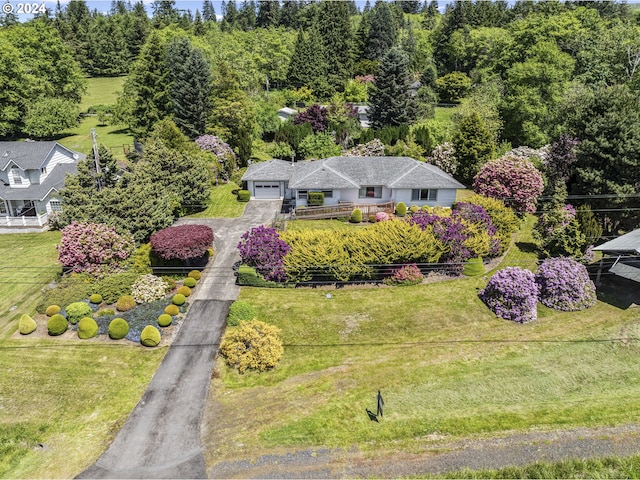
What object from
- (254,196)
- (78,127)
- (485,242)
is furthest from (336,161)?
(78,127)

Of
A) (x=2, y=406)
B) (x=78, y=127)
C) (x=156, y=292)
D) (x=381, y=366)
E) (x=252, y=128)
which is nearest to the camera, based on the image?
(x=2, y=406)

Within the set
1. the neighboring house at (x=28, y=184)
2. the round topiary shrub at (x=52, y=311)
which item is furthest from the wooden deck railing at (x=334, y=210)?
the neighboring house at (x=28, y=184)

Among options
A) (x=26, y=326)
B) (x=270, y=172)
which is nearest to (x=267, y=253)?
(x=26, y=326)

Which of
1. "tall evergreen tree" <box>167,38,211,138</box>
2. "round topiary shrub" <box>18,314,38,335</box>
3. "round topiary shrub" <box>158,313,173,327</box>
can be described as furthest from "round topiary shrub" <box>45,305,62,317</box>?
"tall evergreen tree" <box>167,38,211,138</box>

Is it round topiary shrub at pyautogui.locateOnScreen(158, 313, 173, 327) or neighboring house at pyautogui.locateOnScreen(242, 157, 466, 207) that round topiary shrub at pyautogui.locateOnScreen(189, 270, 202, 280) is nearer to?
round topiary shrub at pyautogui.locateOnScreen(158, 313, 173, 327)

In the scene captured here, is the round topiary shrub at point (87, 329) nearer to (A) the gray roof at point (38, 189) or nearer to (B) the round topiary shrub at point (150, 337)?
(B) the round topiary shrub at point (150, 337)

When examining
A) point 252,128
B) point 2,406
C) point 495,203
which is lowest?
point 2,406

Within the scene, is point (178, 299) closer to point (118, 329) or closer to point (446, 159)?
point (118, 329)

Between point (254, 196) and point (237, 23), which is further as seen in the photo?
point (237, 23)

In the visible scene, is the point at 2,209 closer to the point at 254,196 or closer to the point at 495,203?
the point at 254,196
